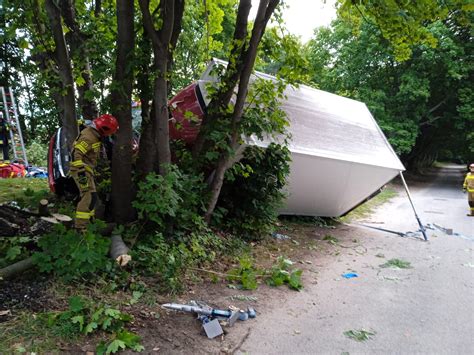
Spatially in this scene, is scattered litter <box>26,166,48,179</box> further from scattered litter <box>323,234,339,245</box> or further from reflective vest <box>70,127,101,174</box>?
scattered litter <box>323,234,339,245</box>

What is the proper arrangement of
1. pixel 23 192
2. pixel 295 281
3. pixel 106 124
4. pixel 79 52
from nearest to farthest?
1. pixel 106 124
2. pixel 295 281
3. pixel 79 52
4. pixel 23 192

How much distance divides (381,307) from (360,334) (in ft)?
2.71

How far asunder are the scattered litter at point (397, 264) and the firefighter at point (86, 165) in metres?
4.46

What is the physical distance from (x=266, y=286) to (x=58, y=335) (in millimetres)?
2478

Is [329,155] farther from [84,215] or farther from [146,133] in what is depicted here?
[84,215]

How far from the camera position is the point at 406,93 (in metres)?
20.1

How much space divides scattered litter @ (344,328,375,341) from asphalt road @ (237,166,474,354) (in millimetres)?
49

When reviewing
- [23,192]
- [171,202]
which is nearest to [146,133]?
[171,202]

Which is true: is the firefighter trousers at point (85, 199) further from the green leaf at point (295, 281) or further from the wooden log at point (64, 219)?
the green leaf at point (295, 281)

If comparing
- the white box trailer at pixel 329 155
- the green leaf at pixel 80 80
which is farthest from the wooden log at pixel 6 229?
the white box trailer at pixel 329 155

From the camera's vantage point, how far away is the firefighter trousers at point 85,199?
4.53m

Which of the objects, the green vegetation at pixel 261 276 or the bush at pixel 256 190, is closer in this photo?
the green vegetation at pixel 261 276

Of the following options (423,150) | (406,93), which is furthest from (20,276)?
(423,150)

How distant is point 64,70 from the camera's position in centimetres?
496
